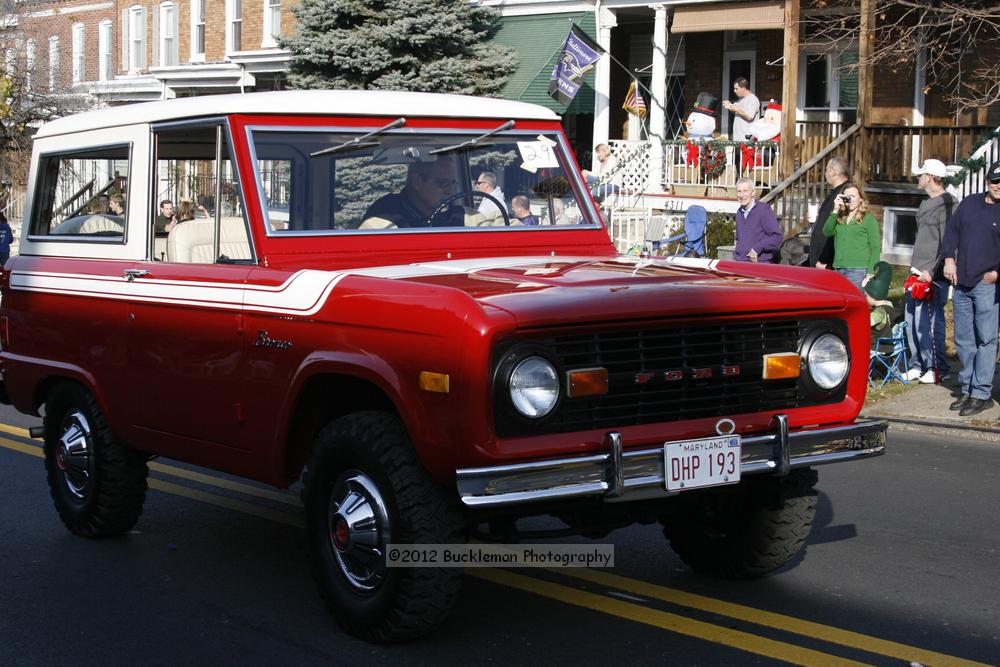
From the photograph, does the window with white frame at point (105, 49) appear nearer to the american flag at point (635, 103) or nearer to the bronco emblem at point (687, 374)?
the american flag at point (635, 103)

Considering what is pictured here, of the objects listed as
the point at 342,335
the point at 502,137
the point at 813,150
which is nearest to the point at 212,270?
the point at 342,335

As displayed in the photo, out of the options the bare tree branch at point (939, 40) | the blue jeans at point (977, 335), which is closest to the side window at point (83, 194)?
the blue jeans at point (977, 335)

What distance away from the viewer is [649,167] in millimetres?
22750

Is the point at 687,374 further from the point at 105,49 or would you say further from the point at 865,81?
the point at 105,49

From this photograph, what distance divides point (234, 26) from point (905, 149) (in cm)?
2082

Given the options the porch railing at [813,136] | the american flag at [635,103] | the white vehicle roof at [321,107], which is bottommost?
the white vehicle roof at [321,107]

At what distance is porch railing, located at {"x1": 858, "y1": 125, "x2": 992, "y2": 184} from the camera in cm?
1800

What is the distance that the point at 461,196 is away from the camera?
6.31 metres

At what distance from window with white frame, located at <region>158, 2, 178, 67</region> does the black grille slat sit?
112 feet

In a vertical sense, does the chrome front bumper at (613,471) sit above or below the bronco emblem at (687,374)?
below

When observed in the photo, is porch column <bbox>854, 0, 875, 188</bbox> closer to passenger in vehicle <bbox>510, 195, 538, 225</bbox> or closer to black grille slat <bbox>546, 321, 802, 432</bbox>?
passenger in vehicle <bbox>510, 195, 538, 225</bbox>

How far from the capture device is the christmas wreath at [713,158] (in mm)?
21016

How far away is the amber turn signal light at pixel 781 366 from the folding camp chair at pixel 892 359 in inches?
277

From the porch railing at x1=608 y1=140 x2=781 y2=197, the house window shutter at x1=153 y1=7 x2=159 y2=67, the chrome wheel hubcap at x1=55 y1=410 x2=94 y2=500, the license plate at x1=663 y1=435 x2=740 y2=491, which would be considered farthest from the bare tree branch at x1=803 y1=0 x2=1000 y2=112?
the house window shutter at x1=153 y1=7 x2=159 y2=67
